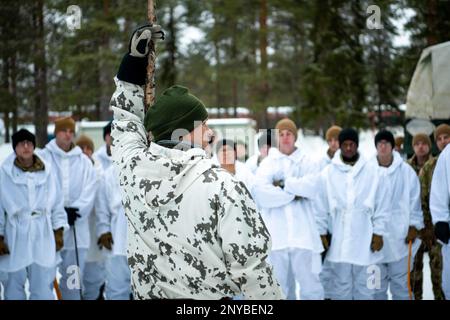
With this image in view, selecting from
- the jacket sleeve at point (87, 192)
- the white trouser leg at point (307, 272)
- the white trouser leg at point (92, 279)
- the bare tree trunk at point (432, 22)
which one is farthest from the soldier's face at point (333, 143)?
the bare tree trunk at point (432, 22)

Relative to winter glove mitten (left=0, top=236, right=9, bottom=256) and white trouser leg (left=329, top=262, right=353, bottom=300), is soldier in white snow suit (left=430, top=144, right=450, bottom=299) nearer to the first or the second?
white trouser leg (left=329, top=262, right=353, bottom=300)

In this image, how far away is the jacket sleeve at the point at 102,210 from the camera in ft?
22.5

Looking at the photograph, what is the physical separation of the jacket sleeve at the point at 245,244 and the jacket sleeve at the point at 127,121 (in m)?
0.54

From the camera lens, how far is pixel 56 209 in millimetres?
6023

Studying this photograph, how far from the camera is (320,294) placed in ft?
20.1

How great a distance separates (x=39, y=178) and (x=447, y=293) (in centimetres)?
409

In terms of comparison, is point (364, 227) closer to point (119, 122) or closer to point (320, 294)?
point (320, 294)

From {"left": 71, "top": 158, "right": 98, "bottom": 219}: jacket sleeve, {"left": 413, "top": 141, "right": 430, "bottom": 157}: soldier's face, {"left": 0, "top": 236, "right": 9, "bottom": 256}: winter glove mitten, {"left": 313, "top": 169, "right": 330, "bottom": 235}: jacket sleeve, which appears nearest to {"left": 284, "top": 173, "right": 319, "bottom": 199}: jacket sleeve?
{"left": 313, "top": 169, "right": 330, "bottom": 235}: jacket sleeve

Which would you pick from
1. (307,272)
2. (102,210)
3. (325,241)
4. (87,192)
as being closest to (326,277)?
(325,241)

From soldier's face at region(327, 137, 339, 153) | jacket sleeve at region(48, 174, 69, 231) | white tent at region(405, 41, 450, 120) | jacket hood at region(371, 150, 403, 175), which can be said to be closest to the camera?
jacket sleeve at region(48, 174, 69, 231)

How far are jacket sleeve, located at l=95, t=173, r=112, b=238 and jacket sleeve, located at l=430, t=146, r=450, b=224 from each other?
11.8ft

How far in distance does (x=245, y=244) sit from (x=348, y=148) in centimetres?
437

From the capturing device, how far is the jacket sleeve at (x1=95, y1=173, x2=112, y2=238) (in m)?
6.87

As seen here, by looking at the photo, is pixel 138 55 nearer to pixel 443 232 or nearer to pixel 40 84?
pixel 443 232
